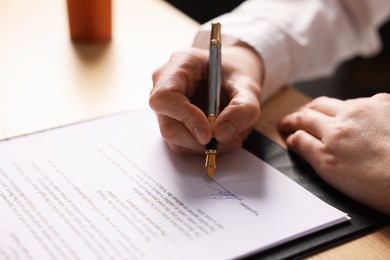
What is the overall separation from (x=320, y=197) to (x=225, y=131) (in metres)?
0.12

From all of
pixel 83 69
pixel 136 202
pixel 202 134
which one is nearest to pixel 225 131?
pixel 202 134

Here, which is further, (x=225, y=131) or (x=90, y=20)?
(x=90, y=20)

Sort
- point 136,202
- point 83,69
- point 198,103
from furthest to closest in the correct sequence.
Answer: point 83,69
point 198,103
point 136,202

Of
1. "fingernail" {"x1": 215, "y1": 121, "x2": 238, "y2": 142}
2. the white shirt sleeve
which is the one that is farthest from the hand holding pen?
the white shirt sleeve

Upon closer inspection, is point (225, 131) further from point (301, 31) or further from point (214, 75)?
point (301, 31)

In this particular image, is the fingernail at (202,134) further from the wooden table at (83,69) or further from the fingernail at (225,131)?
the wooden table at (83,69)

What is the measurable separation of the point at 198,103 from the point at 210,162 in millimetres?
116

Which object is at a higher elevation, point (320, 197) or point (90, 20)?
point (90, 20)

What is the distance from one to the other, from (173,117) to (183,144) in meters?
0.03

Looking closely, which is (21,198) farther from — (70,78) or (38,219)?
(70,78)

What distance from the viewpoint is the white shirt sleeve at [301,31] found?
782mm

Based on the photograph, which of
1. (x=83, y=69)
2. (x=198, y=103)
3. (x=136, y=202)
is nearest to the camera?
(x=136, y=202)

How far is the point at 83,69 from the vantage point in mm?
803

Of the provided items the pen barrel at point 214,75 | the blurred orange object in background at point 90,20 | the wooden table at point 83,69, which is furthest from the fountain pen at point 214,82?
the blurred orange object in background at point 90,20
